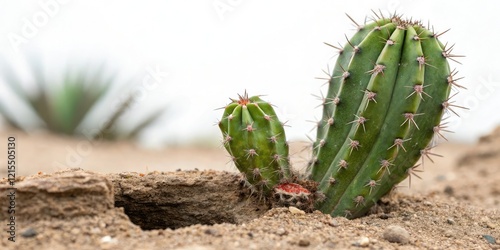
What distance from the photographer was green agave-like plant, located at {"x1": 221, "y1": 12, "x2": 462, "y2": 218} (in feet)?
12.0

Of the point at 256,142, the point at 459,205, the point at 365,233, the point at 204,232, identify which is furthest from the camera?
the point at 459,205

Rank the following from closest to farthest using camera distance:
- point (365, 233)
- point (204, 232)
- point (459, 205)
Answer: point (204, 232)
point (365, 233)
point (459, 205)

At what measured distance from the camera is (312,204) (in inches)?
153

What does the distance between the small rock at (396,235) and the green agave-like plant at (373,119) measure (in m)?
0.45

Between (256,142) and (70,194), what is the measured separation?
1128 millimetres

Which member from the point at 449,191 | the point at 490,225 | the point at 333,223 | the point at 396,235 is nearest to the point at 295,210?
the point at 333,223

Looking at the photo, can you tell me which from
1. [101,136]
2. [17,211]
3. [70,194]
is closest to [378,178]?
[70,194]

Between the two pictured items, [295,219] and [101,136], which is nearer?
[295,219]

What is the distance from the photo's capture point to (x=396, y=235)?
340cm

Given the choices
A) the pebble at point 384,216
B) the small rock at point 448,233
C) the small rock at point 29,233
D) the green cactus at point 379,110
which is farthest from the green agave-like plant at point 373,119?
the small rock at point 29,233

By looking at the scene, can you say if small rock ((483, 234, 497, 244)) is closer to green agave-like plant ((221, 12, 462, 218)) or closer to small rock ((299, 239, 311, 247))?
green agave-like plant ((221, 12, 462, 218))

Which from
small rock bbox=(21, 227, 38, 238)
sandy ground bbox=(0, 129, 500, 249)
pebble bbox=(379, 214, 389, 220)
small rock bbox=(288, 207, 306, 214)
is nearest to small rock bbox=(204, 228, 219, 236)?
sandy ground bbox=(0, 129, 500, 249)

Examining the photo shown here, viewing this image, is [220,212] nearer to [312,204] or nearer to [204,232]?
[312,204]

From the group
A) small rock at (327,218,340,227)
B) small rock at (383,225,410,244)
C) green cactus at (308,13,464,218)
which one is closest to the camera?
small rock at (383,225,410,244)
